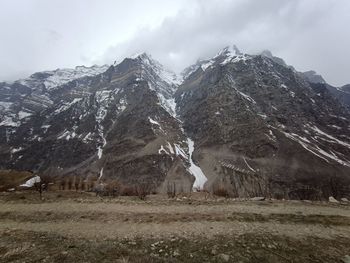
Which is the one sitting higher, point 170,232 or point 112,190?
point 112,190

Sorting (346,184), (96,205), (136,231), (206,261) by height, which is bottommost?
(206,261)

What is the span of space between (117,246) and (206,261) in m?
4.02

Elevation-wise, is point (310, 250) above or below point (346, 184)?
below

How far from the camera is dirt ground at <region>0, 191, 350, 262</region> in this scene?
13.9 metres

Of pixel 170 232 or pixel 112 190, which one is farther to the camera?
pixel 112 190

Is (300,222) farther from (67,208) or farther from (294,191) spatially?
(294,191)

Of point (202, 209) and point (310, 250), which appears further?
point (202, 209)

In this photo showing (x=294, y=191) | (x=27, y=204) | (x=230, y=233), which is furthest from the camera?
(x=294, y=191)

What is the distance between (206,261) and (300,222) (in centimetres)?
834

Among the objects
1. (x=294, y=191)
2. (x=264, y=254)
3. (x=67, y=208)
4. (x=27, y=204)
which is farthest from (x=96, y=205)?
(x=294, y=191)

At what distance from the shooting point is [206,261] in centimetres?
1327

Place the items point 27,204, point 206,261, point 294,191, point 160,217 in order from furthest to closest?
point 294,191
point 27,204
point 160,217
point 206,261

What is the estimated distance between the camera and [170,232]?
53.7 feet

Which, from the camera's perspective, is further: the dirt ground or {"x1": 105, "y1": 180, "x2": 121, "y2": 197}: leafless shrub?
{"x1": 105, "y1": 180, "x2": 121, "y2": 197}: leafless shrub
